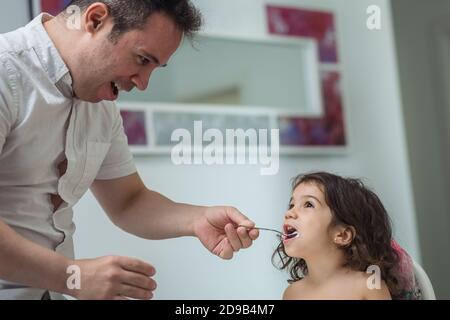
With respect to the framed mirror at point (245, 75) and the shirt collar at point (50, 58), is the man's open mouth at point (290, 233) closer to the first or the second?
the shirt collar at point (50, 58)

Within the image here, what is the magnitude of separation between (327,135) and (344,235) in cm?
63

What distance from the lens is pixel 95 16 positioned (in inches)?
34.5

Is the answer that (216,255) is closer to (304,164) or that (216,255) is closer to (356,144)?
(304,164)

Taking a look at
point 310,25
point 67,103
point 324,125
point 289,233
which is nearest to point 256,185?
point 289,233

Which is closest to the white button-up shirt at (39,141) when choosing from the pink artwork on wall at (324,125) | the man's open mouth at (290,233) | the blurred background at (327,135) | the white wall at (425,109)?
the blurred background at (327,135)

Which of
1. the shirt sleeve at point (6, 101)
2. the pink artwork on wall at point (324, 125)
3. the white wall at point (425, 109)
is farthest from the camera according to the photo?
the pink artwork on wall at point (324, 125)

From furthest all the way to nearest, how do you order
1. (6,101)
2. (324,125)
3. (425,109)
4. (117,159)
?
(324,125) < (425,109) < (117,159) < (6,101)

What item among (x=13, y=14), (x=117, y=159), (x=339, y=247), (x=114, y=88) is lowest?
(x=339, y=247)

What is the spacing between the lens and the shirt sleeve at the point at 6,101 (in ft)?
2.67

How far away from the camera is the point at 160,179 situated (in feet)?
3.81

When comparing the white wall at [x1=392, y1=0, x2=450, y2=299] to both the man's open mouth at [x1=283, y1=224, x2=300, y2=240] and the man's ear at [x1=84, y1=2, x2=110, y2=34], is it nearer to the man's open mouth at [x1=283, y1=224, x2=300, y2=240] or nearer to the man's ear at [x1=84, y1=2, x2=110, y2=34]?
the man's open mouth at [x1=283, y1=224, x2=300, y2=240]

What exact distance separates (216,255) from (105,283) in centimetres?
27

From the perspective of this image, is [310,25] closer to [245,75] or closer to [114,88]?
[245,75]

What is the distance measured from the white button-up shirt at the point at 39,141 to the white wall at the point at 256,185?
13 centimetres
